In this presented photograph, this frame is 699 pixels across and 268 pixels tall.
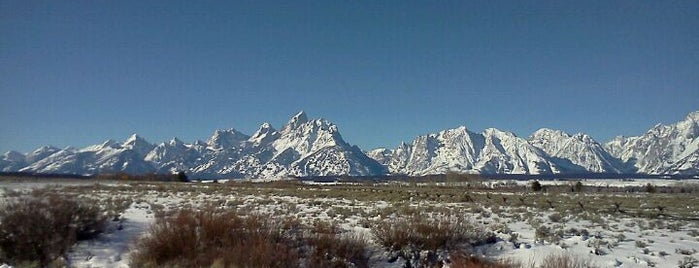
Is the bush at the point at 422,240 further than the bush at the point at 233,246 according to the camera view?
Yes

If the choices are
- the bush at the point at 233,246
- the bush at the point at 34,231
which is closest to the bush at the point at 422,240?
the bush at the point at 233,246

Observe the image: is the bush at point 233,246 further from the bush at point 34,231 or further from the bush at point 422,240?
the bush at point 34,231

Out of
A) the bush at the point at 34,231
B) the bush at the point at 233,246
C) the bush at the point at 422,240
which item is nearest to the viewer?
the bush at the point at 233,246

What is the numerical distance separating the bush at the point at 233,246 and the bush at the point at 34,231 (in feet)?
7.00

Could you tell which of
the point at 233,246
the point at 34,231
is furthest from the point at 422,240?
the point at 34,231

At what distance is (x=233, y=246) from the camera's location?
11438 millimetres

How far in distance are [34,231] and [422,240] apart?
1053cm

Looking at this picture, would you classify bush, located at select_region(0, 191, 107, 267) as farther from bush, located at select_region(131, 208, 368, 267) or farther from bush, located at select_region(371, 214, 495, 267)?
bush, located at select_region(371, 214, 495, 267)

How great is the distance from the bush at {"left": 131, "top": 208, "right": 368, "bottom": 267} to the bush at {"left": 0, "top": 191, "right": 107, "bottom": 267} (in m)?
2.13

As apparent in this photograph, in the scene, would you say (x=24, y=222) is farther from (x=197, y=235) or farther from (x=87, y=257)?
(x=197, y=235)

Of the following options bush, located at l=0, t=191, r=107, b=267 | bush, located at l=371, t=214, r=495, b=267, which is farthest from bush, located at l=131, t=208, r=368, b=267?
bush, located at l=0, t=191, r=107, b=267

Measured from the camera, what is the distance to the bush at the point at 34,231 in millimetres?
11977

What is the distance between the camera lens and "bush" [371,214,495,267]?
13.6 m

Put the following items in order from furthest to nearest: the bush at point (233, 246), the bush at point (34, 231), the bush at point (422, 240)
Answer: the bush at point (422, 240)
the bush at point (34, 231)
the bush at point (233, 246)
